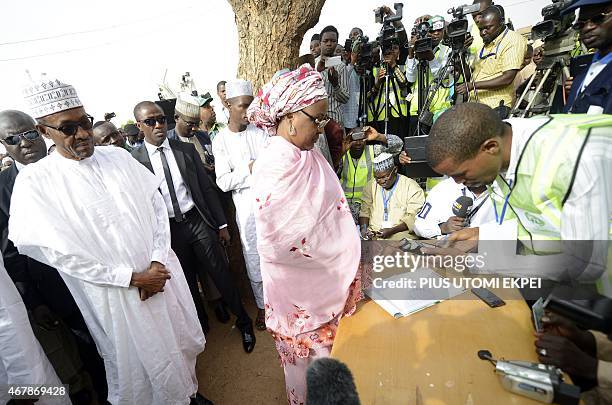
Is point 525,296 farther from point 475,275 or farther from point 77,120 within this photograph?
point 77,120

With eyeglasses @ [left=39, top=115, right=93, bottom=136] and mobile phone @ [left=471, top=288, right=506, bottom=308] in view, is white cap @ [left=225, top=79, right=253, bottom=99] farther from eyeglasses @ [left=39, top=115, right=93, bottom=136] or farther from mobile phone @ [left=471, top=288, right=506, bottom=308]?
mobile phone @ [left=471, top=288, right=506, bottom=308]

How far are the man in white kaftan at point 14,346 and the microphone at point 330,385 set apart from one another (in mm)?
2062

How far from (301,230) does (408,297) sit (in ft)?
2.16

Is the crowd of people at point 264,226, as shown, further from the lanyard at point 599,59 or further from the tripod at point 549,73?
the tripod at point 549,73

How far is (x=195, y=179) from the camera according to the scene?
2926mm

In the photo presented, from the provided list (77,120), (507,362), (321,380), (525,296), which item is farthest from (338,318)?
(77,120)

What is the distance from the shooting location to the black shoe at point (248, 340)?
2977 millimetres

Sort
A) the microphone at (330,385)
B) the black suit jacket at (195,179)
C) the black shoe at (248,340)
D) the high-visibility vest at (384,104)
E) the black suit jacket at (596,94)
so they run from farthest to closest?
the high-visibility vest at (384,104) → the black shoe at (248,340) → the black suit jacket at (195,179) → the black suit jacket at (596,94) → the microphone at (330,385)

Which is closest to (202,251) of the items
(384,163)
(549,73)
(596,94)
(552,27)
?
(384,163)

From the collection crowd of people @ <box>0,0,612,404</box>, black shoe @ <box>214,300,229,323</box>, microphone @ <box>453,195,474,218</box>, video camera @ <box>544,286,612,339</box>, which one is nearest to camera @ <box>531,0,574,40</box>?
crowd of people @ <box>0,0,612,404</box>

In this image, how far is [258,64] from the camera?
3461 mm

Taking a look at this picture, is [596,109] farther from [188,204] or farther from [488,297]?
[188,204]

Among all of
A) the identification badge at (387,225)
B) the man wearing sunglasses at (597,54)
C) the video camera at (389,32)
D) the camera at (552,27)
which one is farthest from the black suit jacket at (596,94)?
the video camera at (389,32)

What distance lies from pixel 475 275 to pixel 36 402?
2784 mm
